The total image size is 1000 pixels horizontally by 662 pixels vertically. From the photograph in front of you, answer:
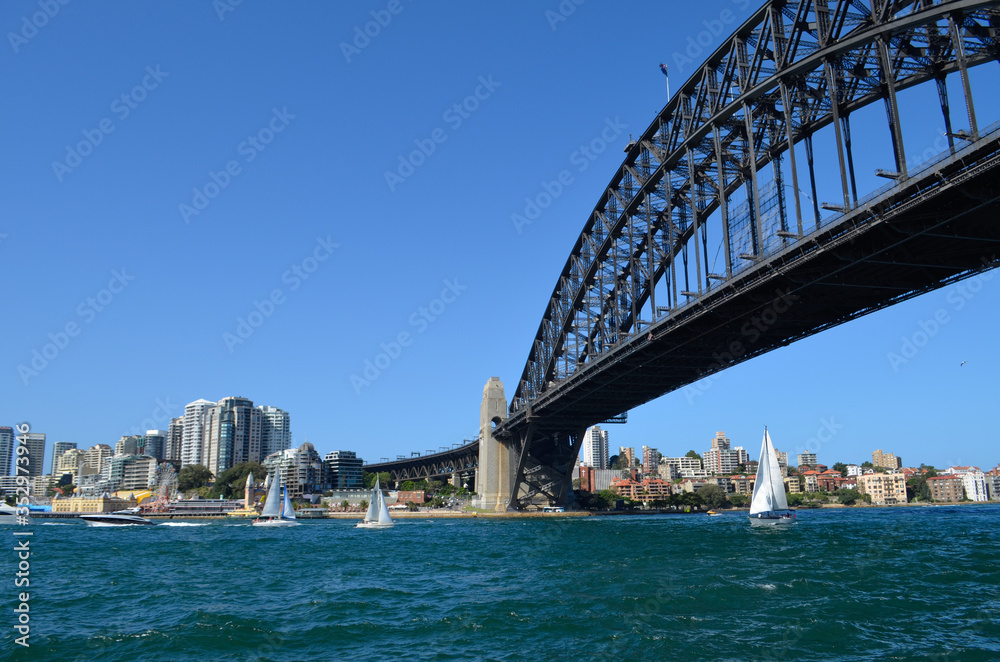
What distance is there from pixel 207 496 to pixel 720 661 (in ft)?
619

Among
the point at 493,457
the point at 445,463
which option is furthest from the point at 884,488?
the point at 493,457

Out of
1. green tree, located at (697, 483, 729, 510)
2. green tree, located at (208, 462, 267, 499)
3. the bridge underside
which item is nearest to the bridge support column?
the bridge underside

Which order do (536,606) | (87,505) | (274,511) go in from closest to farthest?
(536,606), (274,511), (87,505)

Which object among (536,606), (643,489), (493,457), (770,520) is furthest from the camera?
(643,489)

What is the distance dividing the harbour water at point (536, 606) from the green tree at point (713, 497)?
128 m

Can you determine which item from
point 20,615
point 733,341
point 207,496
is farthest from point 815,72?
point 207,496

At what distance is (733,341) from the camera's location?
170ft

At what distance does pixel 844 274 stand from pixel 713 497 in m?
135

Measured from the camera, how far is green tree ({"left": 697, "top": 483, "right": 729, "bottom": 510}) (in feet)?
525

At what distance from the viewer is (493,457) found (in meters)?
105

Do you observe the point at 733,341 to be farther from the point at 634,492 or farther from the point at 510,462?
the point at 634,492

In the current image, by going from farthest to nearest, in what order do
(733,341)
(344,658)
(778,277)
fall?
(733,341), (778,277), (344,658)

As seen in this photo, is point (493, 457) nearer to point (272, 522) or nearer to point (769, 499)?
point (272, 522)

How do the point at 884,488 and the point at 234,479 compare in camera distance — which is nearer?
the point at 234,479
